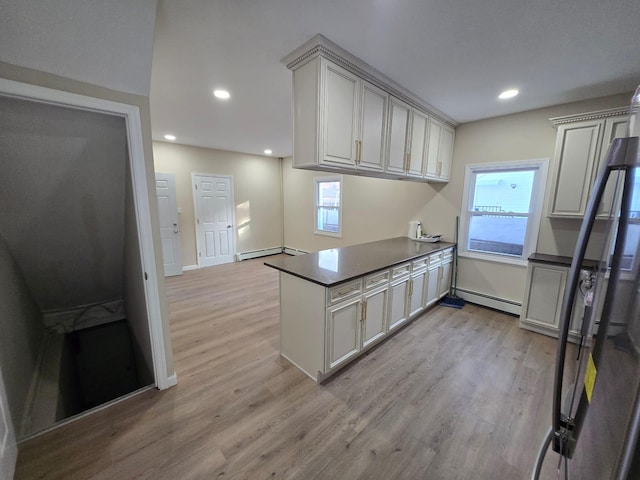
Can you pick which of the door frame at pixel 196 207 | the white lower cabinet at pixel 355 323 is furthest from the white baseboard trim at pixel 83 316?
the white lower cabinet at pixel 355 323

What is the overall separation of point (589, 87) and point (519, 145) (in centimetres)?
77

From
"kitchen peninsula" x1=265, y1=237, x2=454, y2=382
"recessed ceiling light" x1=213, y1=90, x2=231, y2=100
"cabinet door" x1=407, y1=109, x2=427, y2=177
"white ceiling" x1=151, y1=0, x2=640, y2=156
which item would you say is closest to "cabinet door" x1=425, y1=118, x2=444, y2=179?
"cabinet door" x1=407, y1=109, x2=427, y2=177

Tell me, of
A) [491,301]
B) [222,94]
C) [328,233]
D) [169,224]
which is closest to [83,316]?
[169,224]

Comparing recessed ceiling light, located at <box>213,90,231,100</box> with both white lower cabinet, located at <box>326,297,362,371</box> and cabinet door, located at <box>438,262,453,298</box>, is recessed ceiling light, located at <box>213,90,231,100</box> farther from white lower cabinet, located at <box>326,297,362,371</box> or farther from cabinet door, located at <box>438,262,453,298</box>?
cabinet door, located at <box>438,262,453,298</box>

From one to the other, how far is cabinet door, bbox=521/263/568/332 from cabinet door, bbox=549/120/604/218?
0.63 meters

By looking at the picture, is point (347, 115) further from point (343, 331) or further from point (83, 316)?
point (83, 316)

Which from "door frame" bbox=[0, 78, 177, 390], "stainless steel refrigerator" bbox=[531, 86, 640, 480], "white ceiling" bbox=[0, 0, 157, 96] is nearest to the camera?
"stainless steel refrigerator" bbox=[531, 86, 640, 480]

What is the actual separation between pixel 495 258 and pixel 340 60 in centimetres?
317

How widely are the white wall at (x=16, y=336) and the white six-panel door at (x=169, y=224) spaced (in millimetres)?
2271

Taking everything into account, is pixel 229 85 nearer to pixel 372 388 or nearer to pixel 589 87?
pixel 372 388

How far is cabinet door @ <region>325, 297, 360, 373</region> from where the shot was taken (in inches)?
80.0

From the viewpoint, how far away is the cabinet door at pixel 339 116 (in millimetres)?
1934

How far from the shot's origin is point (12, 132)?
1.63 meters

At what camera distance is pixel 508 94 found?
260 centimetres
